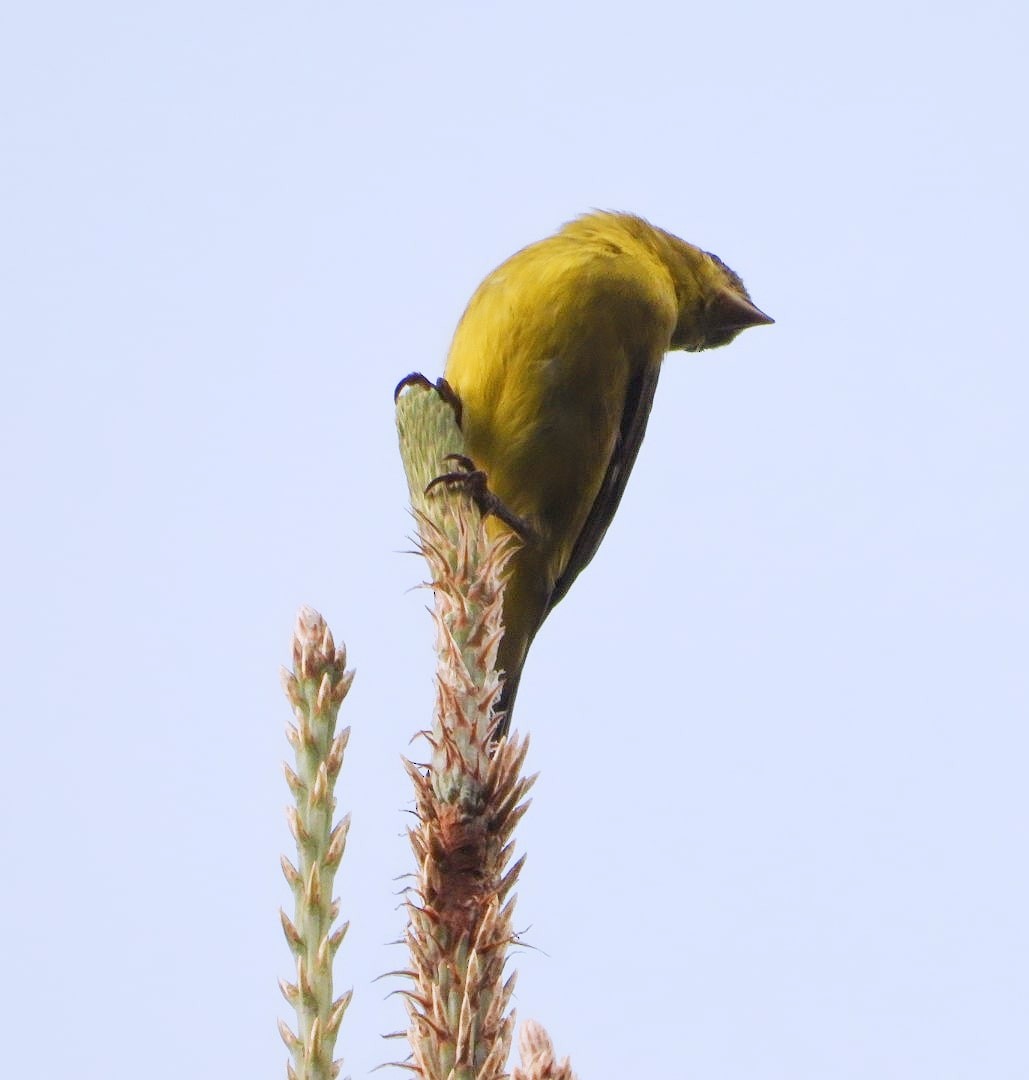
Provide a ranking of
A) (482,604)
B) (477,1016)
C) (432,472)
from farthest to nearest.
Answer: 1. (432,472)
2. (482,604)
3. (477,1016)

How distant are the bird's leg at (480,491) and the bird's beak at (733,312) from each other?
5.51 feet

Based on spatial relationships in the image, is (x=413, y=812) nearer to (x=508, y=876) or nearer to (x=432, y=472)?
(x=508, y=876)

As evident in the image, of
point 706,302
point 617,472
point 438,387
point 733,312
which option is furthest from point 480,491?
point 733,312

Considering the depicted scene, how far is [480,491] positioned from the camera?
354cm

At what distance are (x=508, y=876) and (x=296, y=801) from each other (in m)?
0.29

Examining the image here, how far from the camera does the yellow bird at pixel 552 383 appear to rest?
4.08 meters

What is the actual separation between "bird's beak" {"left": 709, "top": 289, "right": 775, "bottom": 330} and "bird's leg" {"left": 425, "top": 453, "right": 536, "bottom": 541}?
66.1 inches

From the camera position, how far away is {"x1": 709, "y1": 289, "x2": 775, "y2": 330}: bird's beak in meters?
5.46

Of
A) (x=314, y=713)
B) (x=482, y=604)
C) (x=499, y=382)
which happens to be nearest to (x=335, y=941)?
(x=314, y=713)

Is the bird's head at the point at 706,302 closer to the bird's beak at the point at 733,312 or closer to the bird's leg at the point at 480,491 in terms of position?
the bird's beak at the point at 733,312

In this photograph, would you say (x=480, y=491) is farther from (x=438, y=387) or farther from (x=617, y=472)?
(x=617, y=472)

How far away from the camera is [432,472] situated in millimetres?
3236

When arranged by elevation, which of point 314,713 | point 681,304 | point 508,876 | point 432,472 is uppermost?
point 681,304

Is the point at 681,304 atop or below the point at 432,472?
atop
